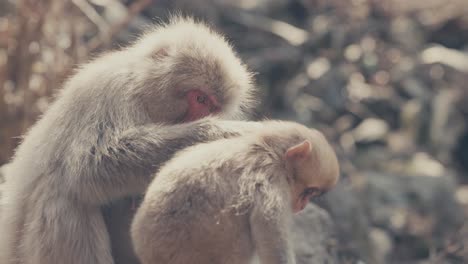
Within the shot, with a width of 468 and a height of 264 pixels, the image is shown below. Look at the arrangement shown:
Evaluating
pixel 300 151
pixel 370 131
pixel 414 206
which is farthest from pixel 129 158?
pixel 370 131

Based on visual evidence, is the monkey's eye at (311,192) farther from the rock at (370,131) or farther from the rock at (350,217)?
the rock at (370,131)

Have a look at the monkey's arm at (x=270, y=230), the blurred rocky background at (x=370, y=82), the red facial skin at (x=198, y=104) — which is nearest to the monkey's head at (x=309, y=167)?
the monkey's arm at (x=270, y=230)

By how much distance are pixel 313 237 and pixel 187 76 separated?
1957 mm

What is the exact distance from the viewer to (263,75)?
9.96 metres

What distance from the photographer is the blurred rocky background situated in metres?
9.02

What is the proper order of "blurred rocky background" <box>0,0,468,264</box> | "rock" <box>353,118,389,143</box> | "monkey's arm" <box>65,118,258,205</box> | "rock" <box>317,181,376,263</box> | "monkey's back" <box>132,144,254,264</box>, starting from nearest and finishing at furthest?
"monkey's back" <box>132,144,254,264</box>
"monkey's arm" <box>65,118,258,205</box>
"rock" <box>317,181,376,263</box>
"blurred rocky background" <box>0,0,468,264</box>
"rock" <box>353,118,389,143</box>

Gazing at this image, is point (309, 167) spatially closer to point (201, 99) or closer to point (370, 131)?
point (201, 99)

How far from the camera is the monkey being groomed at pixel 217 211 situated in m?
3.72

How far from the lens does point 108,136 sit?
178 inches

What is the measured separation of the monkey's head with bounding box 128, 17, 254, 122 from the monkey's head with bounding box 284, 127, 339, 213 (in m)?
0.76

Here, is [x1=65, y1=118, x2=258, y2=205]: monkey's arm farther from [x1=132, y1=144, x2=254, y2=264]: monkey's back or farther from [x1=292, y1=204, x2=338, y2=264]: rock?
[x1=292, y1=204, x2=338, y2=264]: rock

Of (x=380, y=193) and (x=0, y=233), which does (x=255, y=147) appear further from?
(x=380, y=193)

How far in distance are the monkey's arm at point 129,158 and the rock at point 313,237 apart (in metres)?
1.71

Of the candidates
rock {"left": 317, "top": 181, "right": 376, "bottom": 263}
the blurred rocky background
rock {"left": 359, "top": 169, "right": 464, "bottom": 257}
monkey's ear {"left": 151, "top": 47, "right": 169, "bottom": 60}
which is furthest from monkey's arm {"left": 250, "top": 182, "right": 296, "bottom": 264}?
rock {"left": 359, "top": 169, "right": 464, "bottom": 257}
